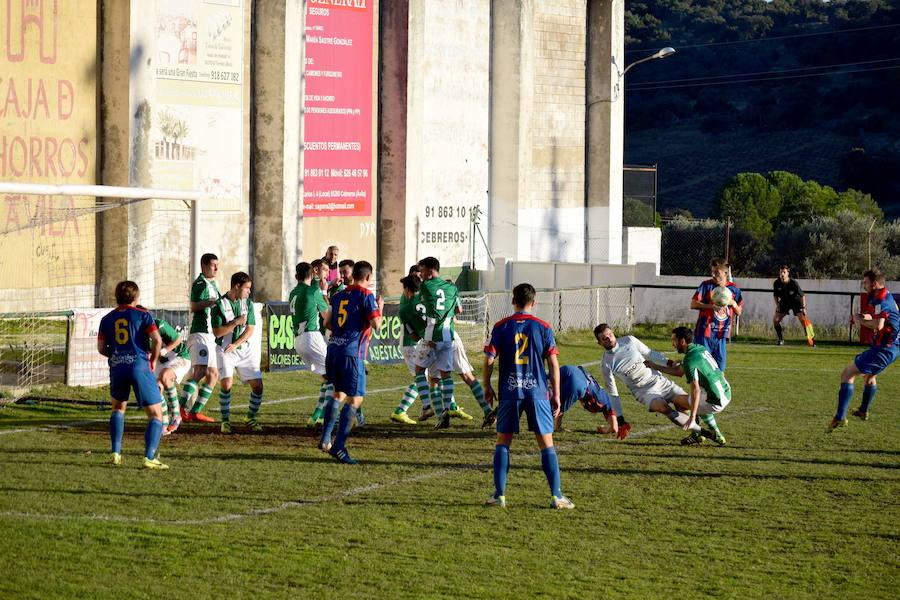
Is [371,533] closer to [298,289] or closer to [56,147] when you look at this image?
[298,289]

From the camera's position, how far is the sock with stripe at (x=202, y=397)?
47.8 ft

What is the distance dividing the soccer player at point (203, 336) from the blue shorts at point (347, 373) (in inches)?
92.9

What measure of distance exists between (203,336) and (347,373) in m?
2.92

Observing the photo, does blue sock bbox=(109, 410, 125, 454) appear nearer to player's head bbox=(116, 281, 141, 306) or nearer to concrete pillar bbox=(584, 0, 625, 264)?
player's head bbox=(116, 281, 141, 306)

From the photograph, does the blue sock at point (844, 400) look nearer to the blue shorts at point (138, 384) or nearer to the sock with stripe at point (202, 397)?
the sock with stripe at point (202, 397)

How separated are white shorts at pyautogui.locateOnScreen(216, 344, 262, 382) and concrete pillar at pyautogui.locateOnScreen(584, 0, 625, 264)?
95.1ft

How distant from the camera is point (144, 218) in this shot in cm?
2755

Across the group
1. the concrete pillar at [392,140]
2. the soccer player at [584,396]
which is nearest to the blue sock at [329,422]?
the soccer player at [584,396]

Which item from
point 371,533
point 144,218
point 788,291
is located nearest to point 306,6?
point 144,218

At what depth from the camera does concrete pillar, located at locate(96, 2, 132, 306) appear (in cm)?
2652

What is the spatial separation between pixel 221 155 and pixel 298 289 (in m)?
15.0

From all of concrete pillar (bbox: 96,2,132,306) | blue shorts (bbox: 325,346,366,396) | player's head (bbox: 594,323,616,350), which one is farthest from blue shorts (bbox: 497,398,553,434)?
concrete pillar (bbox: 96,2,132,306)

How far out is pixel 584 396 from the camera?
1466 centimetres

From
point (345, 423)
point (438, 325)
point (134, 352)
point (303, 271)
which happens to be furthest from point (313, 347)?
point (134, 352)
